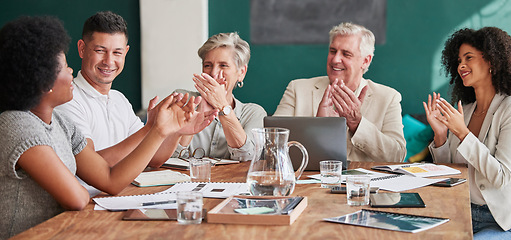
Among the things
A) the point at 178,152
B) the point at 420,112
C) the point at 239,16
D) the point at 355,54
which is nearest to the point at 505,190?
the point at 355,54

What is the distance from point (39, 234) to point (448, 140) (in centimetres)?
207

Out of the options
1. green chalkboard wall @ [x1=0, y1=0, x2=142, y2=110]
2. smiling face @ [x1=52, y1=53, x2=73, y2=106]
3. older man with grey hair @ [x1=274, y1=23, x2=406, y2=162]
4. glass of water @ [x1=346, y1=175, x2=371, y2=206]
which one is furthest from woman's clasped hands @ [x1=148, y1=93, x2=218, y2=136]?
green chalkboard wall @ [x1=0, y1=0, x2=142, y2=110]

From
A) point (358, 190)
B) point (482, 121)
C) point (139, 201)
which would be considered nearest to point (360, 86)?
point (482, 121)

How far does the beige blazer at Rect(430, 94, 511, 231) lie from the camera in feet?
7.68

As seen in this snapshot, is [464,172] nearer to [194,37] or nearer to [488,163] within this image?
[488,163]

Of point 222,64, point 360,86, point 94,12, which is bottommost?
point 360,86

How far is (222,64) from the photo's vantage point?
3.03 metres

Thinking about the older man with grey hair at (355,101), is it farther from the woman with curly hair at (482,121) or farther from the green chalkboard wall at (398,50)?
the green chalkboard wall at (398,50)

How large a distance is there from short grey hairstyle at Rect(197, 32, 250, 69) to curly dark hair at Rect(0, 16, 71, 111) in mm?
1491

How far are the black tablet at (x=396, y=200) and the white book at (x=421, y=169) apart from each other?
0.45 meters

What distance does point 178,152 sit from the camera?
8.83 ft

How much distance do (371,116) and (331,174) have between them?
1.31m

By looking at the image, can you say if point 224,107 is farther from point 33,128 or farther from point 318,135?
point 33,128

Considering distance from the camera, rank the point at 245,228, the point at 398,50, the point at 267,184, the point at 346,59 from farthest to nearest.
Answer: the point at 398,50
the point at 346,59
the point at 267,184
the point at 245,228
